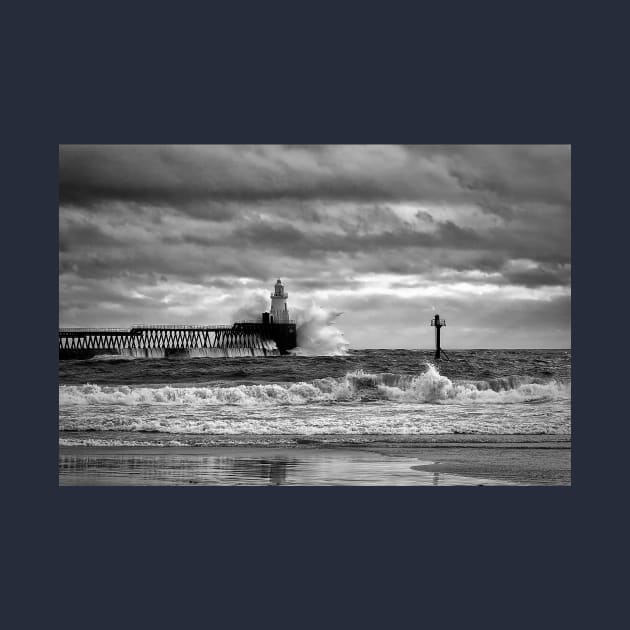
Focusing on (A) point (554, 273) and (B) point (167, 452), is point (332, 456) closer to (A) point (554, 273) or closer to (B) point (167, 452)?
(B) point (167, 452)

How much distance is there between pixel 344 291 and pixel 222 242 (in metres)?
1.48

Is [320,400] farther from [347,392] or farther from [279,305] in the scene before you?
[279,305]

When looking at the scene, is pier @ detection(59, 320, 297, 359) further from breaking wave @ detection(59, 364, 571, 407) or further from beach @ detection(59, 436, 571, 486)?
beach @ detection(59, 436, 571, 486)

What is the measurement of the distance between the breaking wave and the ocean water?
0.01 metres

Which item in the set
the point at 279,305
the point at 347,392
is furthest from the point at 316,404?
the point at 279,305

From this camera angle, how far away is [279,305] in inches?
461

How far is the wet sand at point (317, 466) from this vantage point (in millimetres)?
10031

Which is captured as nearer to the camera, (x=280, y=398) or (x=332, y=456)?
(x=332, y=456)

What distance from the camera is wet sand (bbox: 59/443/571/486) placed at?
1003 centimetres

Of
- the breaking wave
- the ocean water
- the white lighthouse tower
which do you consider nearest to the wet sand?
the ocean water

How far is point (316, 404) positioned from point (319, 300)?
1.22m

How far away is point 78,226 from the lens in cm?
1131

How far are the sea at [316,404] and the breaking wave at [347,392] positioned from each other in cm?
1

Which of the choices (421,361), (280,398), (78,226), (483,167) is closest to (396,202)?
(483,167)
